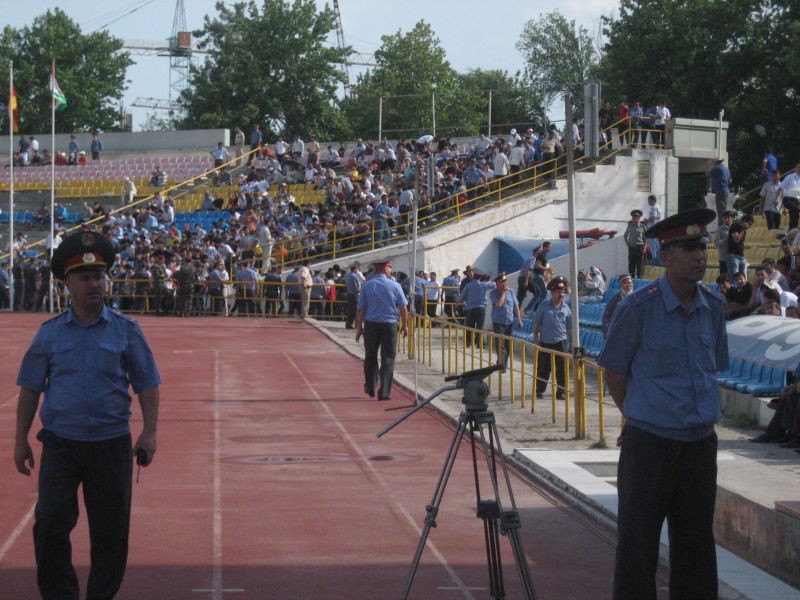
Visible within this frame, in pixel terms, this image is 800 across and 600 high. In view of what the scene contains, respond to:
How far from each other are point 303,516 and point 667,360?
4653 millimetres

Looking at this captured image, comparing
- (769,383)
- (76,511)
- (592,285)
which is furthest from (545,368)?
(76,511)

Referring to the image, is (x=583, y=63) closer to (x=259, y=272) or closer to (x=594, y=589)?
(x=259, y=272)

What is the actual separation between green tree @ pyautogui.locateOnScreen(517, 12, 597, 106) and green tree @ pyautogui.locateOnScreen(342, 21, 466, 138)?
8.75 m

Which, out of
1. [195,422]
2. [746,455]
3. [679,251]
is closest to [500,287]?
[195,422]

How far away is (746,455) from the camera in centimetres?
1327

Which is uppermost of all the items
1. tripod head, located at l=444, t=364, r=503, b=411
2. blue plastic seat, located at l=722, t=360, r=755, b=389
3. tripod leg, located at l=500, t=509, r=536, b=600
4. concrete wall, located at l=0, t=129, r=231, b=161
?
concrete wall, located at l=0, t=129, r=231, b=161

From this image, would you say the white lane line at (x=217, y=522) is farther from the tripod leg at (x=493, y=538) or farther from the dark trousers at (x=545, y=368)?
the dark trousers at (x=545, y=368)

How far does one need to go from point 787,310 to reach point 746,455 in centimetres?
644

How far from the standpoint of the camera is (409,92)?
94125 mm

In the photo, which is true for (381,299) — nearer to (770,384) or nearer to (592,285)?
(770,384)

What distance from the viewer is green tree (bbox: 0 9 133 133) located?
8594 cm

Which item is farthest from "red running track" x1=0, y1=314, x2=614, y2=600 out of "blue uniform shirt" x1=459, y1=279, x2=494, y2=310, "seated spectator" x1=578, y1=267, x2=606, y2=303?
"seated spectator" x1=578, y1=267, x2=606, y2=303

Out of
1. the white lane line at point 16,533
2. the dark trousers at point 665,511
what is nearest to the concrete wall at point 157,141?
the white lane line at point 16,533

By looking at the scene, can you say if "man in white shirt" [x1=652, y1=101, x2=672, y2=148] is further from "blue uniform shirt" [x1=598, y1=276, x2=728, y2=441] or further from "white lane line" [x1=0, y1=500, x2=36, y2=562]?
"blue uniform shirt" [x1=598, y1=276, x2=728, y2=441]
